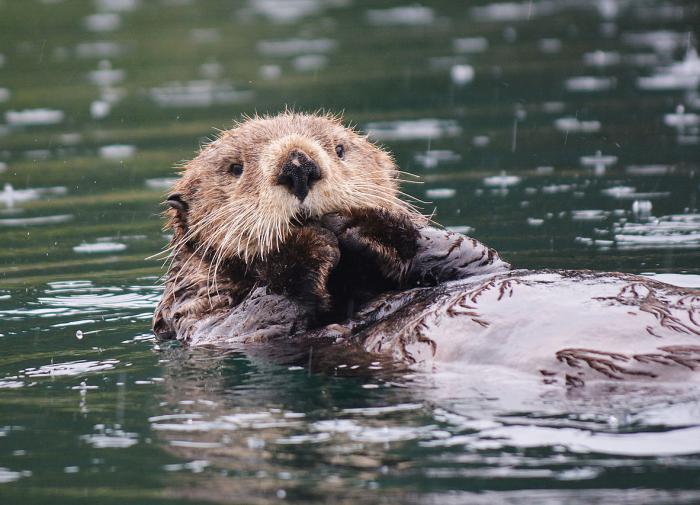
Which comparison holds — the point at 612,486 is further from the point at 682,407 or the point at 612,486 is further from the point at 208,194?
the point at 208,194

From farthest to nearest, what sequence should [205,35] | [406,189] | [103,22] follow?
[103,22], [205,35], [406,189]

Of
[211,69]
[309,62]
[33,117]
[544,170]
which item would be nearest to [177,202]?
[544,170]

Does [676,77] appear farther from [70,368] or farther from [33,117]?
[70,368]

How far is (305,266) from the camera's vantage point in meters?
5.36

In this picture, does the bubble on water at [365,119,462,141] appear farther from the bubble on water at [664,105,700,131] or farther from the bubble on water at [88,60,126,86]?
the bubble on water at [88,60,126,86]

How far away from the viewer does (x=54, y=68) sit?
654 inches

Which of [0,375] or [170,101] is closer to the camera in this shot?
[0,375]

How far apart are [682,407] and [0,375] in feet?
10.5

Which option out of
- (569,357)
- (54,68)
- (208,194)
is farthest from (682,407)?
(54,68)

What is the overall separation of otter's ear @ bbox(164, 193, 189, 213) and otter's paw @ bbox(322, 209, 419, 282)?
3.66ft

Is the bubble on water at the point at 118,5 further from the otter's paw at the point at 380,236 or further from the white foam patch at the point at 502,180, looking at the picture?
the otter's paw at the point at 380,236

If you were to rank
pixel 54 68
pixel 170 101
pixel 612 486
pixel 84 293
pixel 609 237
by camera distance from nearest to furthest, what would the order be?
pixel 612 486
pixel 84 293
pixel 609 237
pixel 170 101
pixel 54 68

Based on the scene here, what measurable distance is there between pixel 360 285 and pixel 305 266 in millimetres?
515

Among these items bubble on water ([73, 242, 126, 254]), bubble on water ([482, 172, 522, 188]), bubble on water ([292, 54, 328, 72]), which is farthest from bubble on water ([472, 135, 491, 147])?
bubble on water ([292, 54, 328, 72])
